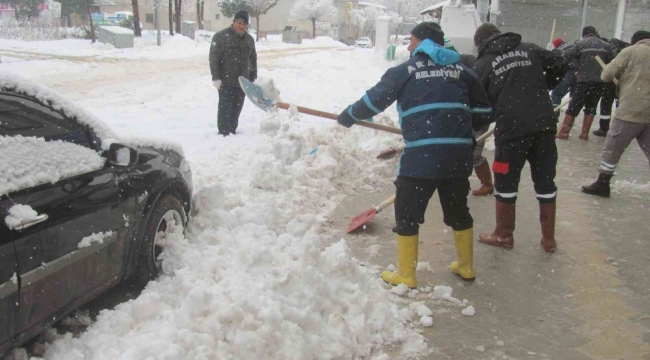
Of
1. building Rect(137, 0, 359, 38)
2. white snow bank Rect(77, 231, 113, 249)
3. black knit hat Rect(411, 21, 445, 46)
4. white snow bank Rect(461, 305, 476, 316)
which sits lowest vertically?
white snow bank Rect(461, 305, 476, 316)

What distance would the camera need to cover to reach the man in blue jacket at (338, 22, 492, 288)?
3857mm

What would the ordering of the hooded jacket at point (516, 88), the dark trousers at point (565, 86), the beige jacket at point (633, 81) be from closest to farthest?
1. the hooded jacket at point (516, 88)
2. the beige jacket at point (633, 81)
3. the dark trousers at point (565, 86)

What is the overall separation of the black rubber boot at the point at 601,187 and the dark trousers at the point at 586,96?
11.7ft

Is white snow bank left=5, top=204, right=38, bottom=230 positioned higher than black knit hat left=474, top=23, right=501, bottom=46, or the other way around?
black knit hat left=474, top=23, right=501, bottom=46

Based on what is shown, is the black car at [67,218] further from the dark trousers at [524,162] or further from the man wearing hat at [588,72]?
the man wearing hat at [588,72]

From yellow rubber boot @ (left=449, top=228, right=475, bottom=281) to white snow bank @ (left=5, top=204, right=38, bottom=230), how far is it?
286 centimetres

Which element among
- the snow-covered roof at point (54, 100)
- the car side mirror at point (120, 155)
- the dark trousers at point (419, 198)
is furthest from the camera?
the dark trousers at point (419, 198)

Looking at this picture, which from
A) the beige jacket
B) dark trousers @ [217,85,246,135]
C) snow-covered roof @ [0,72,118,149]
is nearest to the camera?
snow-covered roof @ [0,72,118,149]

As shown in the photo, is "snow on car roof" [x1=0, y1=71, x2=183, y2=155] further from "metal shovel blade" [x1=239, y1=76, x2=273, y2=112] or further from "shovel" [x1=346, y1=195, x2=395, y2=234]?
"shovel" [x1=346, y1=195, x2=395, y2=234]

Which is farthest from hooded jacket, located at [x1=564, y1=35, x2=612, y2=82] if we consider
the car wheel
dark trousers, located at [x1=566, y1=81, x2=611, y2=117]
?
the car wheel

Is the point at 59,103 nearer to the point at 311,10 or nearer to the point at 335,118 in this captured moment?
the point at 335,118

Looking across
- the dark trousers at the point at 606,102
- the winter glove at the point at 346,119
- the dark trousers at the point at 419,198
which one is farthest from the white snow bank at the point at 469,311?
the dark trousers at the point at 606,102

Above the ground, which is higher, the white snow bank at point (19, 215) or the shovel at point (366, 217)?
the white snow bank at point (19, 215)

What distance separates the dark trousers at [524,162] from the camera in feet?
15.5
